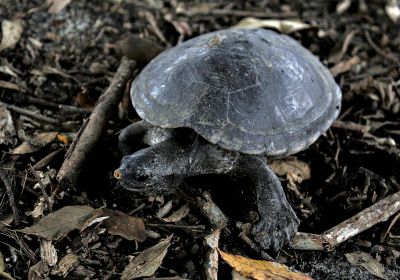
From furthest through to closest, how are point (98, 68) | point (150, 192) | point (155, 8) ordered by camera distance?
1. point (155, 8)
2. point (98, 68)
3. point (150, 192)

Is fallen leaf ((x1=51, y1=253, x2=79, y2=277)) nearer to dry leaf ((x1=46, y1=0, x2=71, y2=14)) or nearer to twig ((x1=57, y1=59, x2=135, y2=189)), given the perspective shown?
twig ((x1=57, y1=59, x2=135, y2=189))

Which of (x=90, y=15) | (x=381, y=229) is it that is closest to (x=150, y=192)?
(x=381, y=229)

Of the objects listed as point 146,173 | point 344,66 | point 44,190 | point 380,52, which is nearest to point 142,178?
point 146,173

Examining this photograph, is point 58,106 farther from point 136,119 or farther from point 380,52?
point 380,52

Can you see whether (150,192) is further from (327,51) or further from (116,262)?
(327,51)

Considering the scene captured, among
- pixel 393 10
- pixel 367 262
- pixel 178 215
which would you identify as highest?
pixel 178 215
